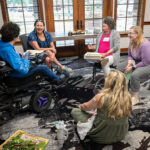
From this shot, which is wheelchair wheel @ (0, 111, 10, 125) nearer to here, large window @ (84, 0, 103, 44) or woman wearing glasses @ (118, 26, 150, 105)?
woman wearing glasses @ (118, 26, 150, 105)

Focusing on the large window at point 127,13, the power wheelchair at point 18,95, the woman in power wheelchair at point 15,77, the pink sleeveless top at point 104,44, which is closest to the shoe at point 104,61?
the pink sleeveless top at point 104,44

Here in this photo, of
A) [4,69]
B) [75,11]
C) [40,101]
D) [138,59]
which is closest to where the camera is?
[4,69]

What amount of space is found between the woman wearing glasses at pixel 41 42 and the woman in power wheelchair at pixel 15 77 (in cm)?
61

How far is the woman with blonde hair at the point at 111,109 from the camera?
153cm

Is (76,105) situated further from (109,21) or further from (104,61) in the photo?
(109,21)

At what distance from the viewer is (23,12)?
4.50m

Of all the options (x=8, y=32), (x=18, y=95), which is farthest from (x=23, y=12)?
(x=18, y=95)

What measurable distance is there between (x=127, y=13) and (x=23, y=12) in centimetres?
287

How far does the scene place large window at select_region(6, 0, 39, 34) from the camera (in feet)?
14.3

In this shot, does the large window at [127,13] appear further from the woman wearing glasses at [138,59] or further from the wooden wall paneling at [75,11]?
the woman wearing glasses at [138,59]

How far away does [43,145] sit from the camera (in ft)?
5.74

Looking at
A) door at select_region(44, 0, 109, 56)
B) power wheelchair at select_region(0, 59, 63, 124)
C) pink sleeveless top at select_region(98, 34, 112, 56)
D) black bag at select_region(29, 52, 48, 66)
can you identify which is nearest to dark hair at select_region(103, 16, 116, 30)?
pink sleeveless top at select_region(98, 34, 112, 56)

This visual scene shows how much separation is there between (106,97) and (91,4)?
376 centimetres

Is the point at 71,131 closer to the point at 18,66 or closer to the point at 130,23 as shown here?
the point at 18,66
